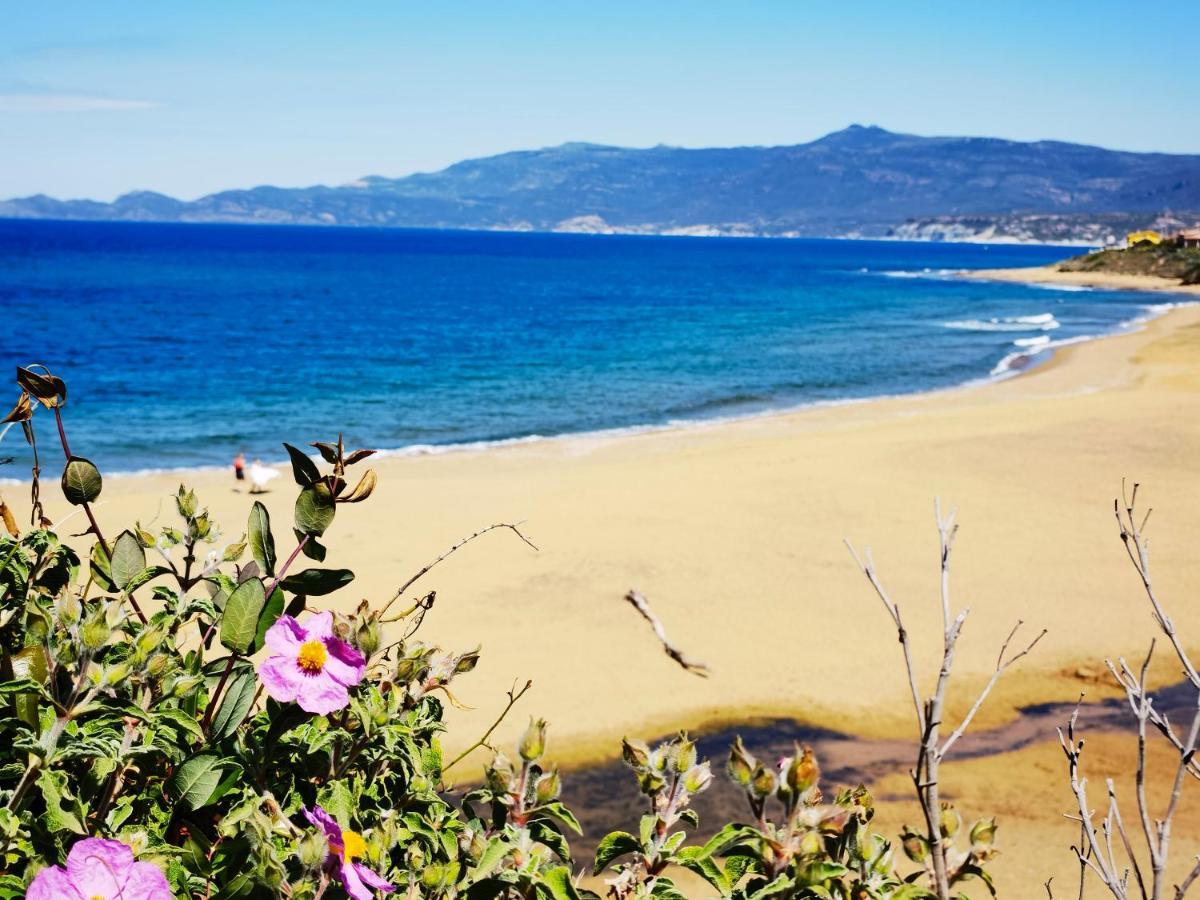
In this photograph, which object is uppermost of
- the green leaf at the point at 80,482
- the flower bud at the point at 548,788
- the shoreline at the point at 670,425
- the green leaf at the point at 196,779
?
the green leaf at the point at 80,482

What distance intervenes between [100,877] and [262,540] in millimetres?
384

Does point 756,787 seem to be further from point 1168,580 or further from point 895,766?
point 1168,580

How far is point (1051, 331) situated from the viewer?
126 feet

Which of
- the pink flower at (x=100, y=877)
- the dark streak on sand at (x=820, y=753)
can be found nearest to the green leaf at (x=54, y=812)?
the pink flower at (x=100, y=877)

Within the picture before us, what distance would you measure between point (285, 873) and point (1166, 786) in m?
6.96

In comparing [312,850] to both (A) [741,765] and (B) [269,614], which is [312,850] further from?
(A) [741,765]

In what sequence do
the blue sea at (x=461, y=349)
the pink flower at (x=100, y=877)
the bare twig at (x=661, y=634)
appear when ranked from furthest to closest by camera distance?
the blue sea at (x=461, y=349), the bare twig at (x=661, y=634), the pink flower at (x=100, y=877)

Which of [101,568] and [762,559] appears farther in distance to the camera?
[762,559]

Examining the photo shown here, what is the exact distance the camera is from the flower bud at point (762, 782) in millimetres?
1010

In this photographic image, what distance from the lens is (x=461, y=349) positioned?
3506 cm

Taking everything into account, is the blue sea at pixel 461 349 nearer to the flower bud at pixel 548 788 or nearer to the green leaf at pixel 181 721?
the green leaf at pixel 181 721

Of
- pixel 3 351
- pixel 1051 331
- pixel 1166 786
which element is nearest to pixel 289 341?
pixel 3 351

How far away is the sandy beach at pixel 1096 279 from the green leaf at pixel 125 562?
6239cm

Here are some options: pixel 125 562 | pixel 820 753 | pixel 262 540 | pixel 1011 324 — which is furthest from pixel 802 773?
pixel 1011 324
